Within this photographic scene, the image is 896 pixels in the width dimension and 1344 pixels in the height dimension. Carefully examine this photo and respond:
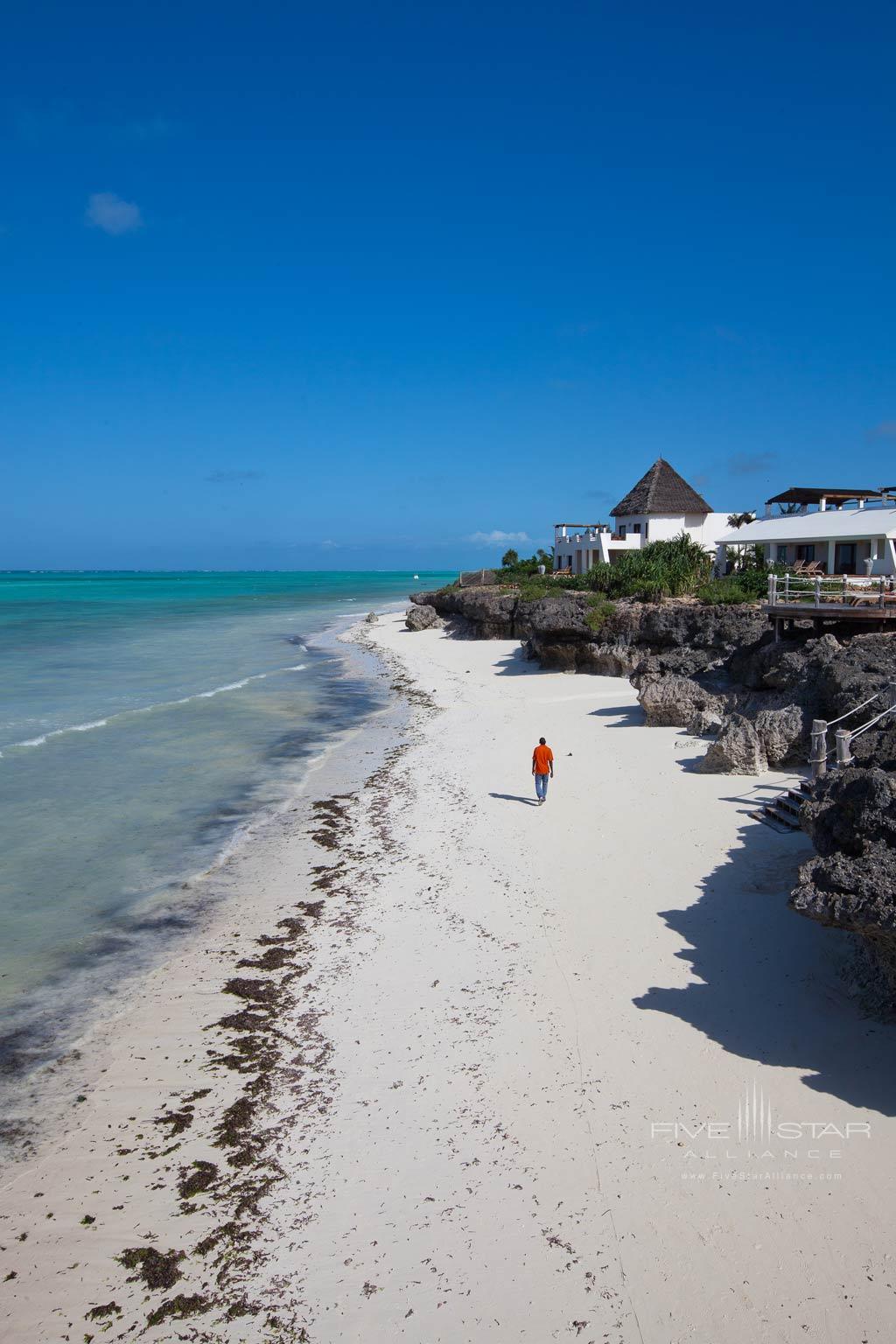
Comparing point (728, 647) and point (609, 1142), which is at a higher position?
point (728, 647)

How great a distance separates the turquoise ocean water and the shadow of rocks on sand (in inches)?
274

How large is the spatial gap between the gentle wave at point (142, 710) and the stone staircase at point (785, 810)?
17824mm

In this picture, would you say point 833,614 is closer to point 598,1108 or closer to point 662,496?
point 598,1108

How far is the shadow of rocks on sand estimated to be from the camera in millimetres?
6895

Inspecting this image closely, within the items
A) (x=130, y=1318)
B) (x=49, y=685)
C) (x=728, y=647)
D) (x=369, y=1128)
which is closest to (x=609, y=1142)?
(x=369, y=1128)

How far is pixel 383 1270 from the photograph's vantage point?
17.6ft

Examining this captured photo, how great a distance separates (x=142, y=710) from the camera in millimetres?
26016

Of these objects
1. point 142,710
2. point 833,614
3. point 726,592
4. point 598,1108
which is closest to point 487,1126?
point 598,1108

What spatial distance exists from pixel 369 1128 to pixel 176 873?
23.3ft

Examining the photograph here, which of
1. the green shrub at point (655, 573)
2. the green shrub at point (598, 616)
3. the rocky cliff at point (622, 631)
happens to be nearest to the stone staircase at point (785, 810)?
the rocky cliff at point (622, 631)

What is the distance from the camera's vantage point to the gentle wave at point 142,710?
71.1 feet

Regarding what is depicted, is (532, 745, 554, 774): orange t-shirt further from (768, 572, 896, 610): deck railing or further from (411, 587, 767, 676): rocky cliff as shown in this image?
(768, 572, 896, 610): deck railing

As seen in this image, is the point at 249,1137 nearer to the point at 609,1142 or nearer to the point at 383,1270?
the point at 383,1270

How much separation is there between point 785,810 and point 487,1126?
799 cm
